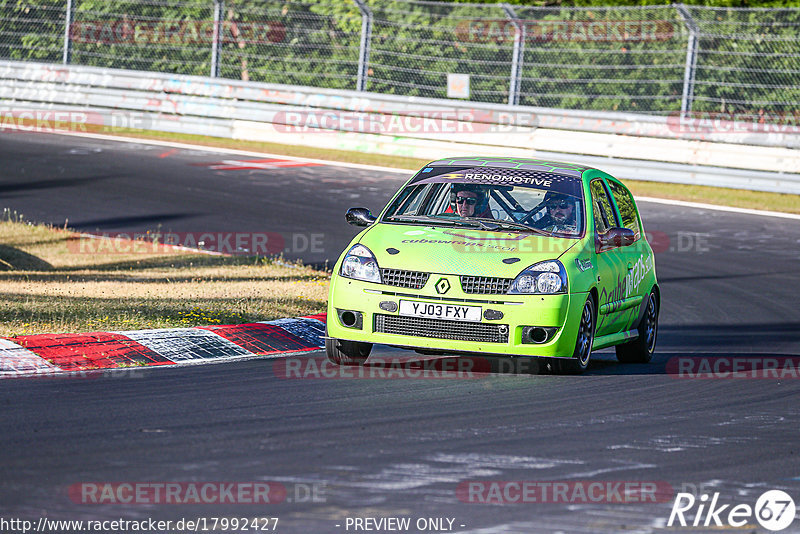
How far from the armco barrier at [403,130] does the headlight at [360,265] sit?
1396cm

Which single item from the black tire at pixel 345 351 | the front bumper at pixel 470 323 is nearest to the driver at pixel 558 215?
the front bumper at pixel 470 323

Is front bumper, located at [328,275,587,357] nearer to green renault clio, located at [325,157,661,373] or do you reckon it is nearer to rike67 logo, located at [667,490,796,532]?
green renault clio, located at [325,157,661,373]

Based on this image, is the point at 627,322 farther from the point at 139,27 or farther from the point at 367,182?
the point at 139,27

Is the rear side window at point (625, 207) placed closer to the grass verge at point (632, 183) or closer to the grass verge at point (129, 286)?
the grass verge at point (129, 286)

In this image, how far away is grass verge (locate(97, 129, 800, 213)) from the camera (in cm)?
2134

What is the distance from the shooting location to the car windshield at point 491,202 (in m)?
9.68

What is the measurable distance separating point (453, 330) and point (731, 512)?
329 centimetres

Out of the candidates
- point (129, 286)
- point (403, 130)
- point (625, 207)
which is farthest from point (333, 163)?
point (625, 207)

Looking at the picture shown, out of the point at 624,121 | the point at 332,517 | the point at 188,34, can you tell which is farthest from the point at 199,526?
the point at 188,34

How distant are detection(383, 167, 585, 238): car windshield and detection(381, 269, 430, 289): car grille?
0.87 metres

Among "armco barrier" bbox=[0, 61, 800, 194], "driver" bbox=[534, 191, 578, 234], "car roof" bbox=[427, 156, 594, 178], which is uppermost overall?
"armco barrier" bbox=[0, 61, 800, 194]

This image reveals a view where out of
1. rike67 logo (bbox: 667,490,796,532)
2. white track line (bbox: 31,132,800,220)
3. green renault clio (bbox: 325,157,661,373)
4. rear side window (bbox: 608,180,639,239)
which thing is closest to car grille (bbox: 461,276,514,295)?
green renault clio (bbox: 325,157,661,373)

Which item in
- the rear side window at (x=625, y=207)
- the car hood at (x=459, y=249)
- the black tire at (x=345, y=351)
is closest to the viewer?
the car hood at (x=459, y=249)

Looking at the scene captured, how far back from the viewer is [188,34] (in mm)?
26531
